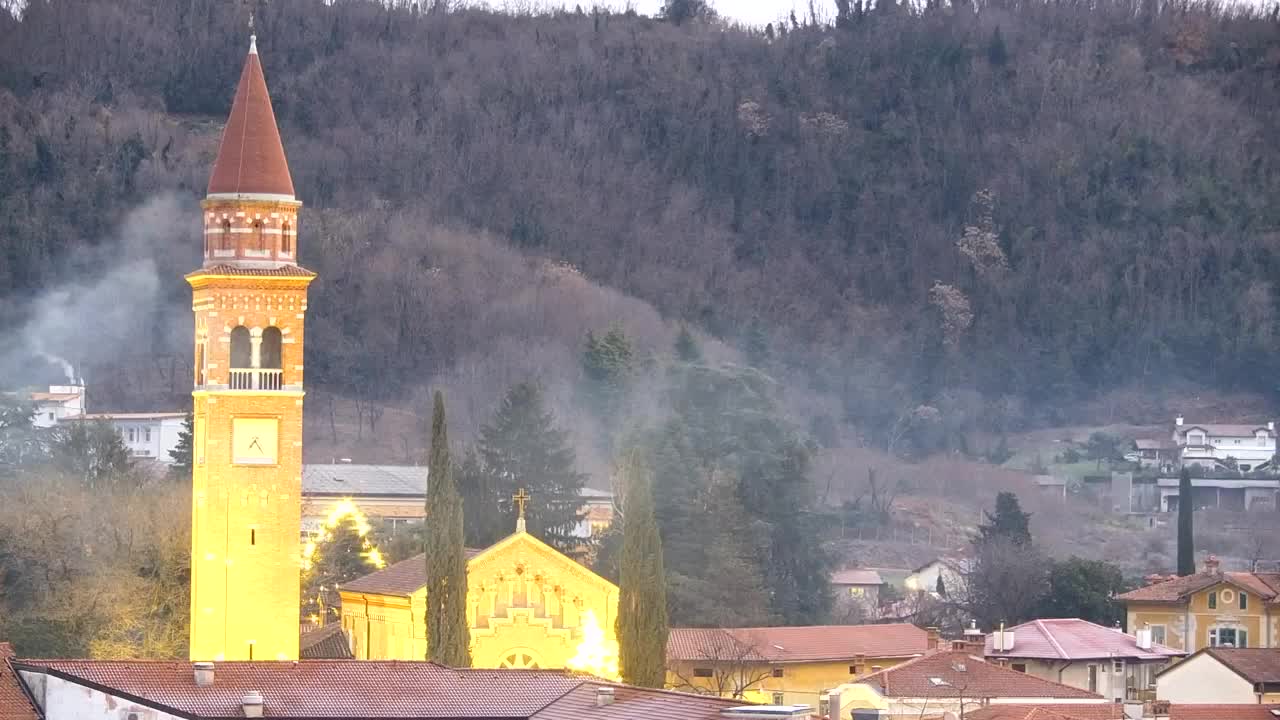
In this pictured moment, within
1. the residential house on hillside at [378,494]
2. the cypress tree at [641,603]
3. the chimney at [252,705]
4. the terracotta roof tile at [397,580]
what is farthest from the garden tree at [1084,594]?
the chimney at [252,705]

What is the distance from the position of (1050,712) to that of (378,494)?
1956 inches

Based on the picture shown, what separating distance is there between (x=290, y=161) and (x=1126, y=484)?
46.5 m

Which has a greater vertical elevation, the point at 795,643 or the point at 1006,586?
the point at 1006,586

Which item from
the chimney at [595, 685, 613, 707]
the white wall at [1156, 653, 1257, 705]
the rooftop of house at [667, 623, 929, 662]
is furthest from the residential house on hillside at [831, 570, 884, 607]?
the chimney at [595, 685, 613, 707]

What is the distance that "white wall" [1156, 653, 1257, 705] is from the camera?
3034 inches

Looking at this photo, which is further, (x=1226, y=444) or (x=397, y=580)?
(x=1226, y=444)

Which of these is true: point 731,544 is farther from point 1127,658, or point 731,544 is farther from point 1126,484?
point 1126,484

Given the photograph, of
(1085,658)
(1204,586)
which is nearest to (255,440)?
(1085,658)

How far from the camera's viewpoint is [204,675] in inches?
2223

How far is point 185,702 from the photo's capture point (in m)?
55.2

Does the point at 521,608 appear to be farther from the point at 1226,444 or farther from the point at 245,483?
the point at 1226,444

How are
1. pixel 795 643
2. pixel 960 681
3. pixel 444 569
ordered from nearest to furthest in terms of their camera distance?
pixel 444 569 < pixel 960 681 < pixel 795 643

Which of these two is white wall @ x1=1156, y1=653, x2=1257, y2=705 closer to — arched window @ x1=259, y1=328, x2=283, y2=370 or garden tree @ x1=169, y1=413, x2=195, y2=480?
arched window @ x1=259, y1=328, x2=283, y2=370

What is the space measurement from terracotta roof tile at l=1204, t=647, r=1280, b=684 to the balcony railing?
21668mm
